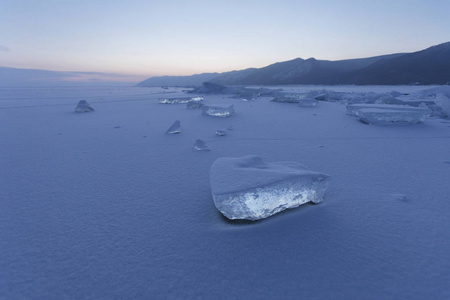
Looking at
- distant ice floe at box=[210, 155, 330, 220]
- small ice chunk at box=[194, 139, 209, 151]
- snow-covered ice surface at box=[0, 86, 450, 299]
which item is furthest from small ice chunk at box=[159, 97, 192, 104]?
distant ice floe at box=[210, 155, 330, 220]

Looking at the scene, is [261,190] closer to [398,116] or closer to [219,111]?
[398,116]

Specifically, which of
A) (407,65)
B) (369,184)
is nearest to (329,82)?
(407,65)

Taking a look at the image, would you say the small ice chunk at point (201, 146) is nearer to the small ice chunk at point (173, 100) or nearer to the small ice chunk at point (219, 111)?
the small ice chunk at point (219, 111)

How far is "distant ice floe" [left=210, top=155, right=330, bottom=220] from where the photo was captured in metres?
1.19

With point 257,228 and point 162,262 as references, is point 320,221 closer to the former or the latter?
point 257,228

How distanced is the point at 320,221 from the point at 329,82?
5079 cm

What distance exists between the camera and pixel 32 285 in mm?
849

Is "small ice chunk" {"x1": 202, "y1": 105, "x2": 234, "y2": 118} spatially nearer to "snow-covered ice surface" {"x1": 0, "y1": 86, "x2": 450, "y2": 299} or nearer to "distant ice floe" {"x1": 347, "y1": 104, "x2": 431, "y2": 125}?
"distant ice floe" {"x1": 347, "y1": 104, "x2": 431, "y2": 125}

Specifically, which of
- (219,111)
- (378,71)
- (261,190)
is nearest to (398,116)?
(219,111)

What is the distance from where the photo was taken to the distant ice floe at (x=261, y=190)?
3.89ft

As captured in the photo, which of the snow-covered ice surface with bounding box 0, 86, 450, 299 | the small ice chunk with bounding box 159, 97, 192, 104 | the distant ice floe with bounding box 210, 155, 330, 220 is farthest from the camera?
the small ice chunk with bounding box 159, 97, 192, 104

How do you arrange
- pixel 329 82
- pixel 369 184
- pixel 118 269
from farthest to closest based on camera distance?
1. pixel 329 82
2. pixel 369 184
3. pixel 118 269

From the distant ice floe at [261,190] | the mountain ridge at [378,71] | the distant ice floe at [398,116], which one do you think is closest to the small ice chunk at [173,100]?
the distant ice floe at [398,116]

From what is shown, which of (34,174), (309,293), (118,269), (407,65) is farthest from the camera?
(407,65)
